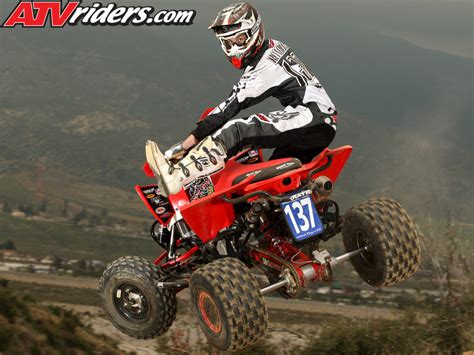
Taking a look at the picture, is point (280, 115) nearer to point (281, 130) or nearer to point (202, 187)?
point (281, 130)

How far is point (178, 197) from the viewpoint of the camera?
25.2ft

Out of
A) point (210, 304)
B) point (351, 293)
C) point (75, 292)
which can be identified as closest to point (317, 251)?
point (210, 304)

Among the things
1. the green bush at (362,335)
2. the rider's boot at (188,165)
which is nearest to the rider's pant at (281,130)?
the rider's boot at (188,165)

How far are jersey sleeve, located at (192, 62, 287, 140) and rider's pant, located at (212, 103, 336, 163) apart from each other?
156 millimetres

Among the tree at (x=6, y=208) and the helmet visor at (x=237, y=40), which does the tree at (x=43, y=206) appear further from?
the helmet visor at (x=237, y=40)

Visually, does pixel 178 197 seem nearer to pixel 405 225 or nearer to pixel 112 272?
pixel 112 272

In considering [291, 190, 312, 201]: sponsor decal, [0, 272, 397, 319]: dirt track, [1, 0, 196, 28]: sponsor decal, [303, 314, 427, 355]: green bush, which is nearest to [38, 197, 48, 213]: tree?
[0, 272, 397, 319]: dirt track

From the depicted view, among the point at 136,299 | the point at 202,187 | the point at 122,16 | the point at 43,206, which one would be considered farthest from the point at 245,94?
the point at 43,206

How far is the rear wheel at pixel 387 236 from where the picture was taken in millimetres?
7770

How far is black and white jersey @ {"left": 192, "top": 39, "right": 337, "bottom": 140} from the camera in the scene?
703cm

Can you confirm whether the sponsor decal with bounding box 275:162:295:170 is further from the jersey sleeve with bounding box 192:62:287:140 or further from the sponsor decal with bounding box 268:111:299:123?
the jersey sleeve with bounding box 192:62:287:140

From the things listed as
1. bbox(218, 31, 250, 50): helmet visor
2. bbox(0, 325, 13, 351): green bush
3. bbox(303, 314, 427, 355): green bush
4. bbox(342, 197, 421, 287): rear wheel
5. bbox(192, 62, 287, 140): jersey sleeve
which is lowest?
bbox(303, 314, 427, 355): green bush

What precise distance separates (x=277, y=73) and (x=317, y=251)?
7.21 feet

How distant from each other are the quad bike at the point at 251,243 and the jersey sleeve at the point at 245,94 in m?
0.69
